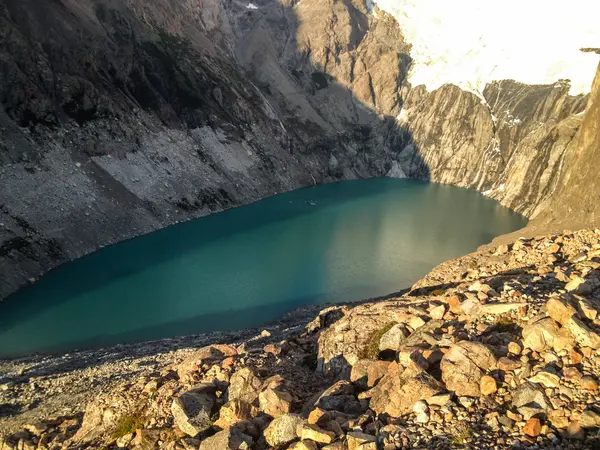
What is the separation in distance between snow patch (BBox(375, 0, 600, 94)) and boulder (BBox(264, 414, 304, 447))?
361 feet

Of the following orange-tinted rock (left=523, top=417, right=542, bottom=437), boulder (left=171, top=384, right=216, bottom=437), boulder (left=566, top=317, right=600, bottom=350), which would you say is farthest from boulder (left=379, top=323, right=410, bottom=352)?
boulder (left=171, top=384, right=216, bottom=437)

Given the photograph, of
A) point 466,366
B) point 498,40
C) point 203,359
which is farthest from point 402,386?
point 498,40

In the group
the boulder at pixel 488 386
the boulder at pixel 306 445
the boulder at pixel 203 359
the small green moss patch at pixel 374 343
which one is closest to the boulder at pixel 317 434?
the boulder at pixel 306 445

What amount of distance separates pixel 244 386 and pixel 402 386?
14.9 feet

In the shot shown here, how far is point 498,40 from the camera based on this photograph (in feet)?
447

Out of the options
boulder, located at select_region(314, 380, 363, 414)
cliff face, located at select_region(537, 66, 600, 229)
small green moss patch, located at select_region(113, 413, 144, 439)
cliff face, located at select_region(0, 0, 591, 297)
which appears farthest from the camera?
cliff face, located at select_region(0, 0, 591, 297)

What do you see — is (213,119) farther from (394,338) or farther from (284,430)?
(284,430)

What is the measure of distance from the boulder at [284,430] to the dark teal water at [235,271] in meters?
32.2

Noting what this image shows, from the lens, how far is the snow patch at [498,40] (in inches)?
4363

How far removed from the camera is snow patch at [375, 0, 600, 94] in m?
111

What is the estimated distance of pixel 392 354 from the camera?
12734mm

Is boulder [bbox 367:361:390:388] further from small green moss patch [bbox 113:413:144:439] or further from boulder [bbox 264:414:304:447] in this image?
small green moss patch [bbox 113:413:144:439]

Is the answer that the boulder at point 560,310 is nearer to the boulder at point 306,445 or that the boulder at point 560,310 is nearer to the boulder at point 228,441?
the boulder at point 306,445

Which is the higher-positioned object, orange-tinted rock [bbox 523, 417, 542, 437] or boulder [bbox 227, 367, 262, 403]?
orange-tinted rock [bbox 523, 417, 542, 437]
